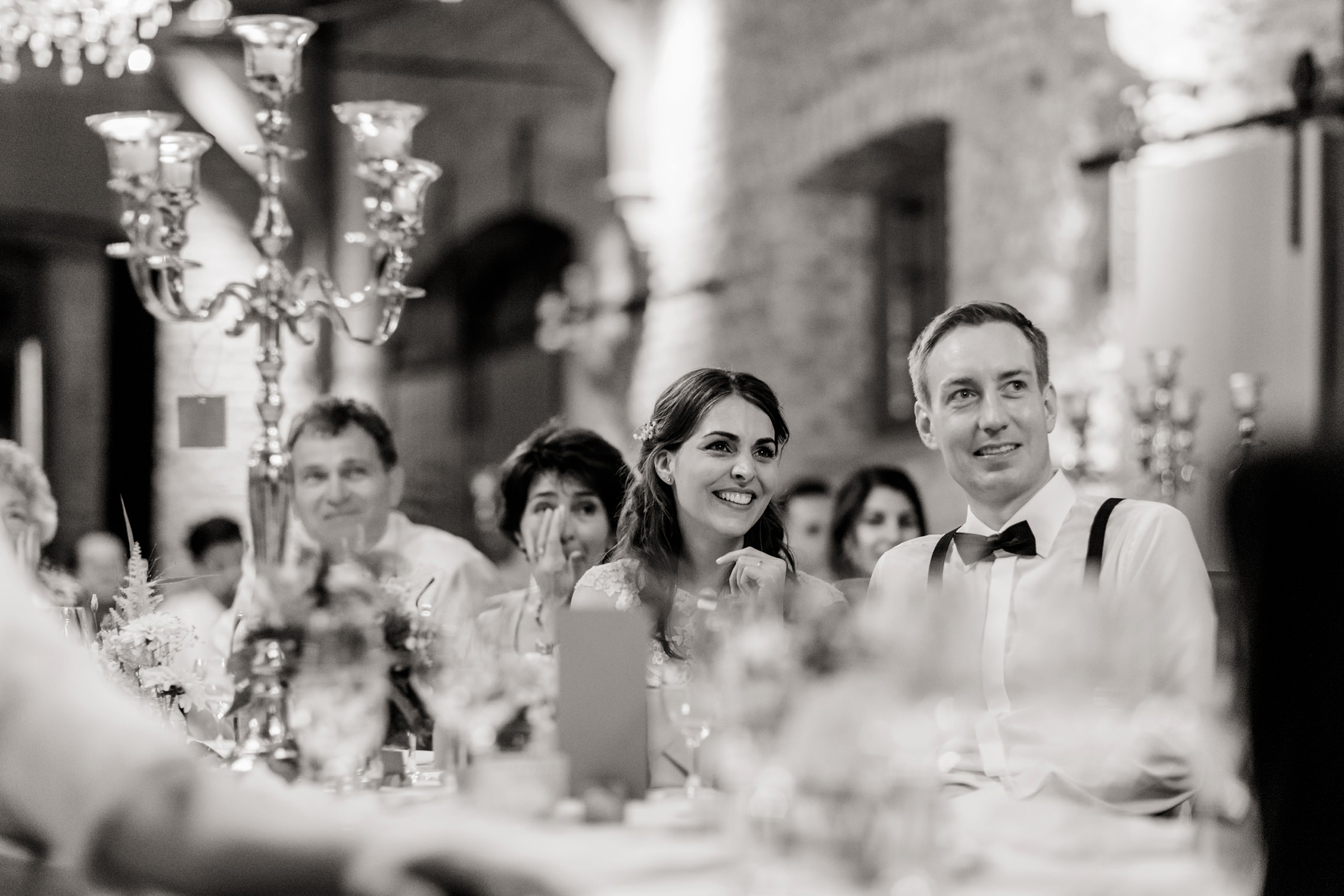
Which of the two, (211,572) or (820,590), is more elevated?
(820,590)

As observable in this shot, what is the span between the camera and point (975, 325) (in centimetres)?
274

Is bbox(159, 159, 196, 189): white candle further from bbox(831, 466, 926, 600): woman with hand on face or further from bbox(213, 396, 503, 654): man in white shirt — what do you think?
bbox(831, 466, 926, 600): woman with hand on face

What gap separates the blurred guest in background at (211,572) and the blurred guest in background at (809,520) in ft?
5.85

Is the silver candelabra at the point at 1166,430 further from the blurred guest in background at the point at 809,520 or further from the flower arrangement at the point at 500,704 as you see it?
the flower arrangement at the point at 500,704

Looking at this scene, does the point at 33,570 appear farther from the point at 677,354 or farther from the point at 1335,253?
the point at 677,354

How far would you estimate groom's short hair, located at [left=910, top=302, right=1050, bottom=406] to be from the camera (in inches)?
108

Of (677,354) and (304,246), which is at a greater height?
(304,246)

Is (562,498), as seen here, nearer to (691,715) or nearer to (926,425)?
(926,425)

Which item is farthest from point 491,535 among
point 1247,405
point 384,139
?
point 384,139

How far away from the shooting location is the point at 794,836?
1.61 m

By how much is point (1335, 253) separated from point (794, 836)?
4.37 meters

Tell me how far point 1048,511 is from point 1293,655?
94cm

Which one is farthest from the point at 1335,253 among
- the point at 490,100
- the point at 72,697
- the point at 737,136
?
the point at 490,100

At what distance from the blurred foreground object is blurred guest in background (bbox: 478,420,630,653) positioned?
7.34 feet
